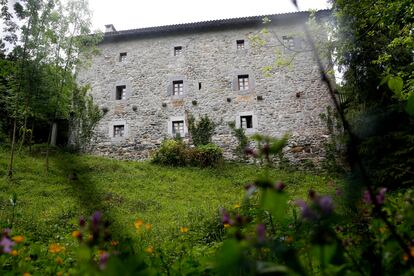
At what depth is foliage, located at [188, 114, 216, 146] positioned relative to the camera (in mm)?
16562

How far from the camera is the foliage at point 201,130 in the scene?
652 inches

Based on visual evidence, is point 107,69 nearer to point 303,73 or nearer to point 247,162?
point 247,162

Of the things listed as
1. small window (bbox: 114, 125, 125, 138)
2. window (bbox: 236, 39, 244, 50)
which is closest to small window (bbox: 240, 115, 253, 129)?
window (bbox: 236, 39, 244, 50)

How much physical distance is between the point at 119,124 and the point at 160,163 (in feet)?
13.0

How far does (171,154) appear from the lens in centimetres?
1539

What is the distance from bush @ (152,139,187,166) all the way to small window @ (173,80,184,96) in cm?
323

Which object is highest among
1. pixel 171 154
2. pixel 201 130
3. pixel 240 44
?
pixel 240 44

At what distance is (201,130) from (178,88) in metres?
2.98

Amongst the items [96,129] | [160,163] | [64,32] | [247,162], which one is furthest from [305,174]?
[64,32]

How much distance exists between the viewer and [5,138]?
1817cm

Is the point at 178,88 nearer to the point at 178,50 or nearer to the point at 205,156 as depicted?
the point at 178,50

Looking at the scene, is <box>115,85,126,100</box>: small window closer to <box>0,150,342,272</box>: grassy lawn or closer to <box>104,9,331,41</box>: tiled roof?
<box>104,9,331,41</box>: tiled roof

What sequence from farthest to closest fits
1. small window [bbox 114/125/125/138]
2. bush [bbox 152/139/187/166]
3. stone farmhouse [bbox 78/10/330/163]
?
small window [bbox 114/125/125/138] < stone farmhouse [bbox 78/10/330/163] < bush [bbox 152/139/187/166]

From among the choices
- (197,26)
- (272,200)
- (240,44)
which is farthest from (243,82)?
(272,200)
